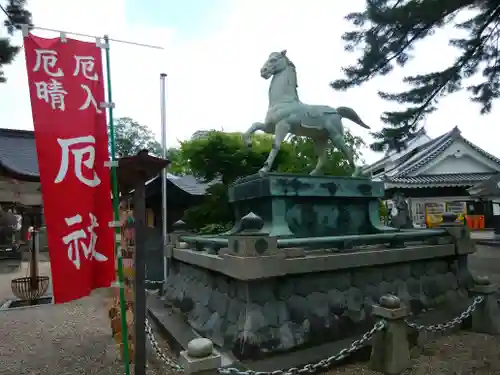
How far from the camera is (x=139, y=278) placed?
354 centimetres

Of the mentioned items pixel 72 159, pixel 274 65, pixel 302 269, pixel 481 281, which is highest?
pixel 274 65

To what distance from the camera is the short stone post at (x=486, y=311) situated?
4.91 meters

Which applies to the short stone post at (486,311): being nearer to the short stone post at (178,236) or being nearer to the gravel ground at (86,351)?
the gravel ground at (86,351)

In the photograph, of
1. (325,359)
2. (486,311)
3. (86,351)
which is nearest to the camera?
(325,359)

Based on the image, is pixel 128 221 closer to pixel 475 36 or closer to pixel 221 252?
pixel 221 252

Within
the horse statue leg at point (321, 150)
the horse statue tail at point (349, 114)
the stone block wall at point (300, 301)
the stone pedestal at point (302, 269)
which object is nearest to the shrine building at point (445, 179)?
the horse statue tail at point (349, 114)

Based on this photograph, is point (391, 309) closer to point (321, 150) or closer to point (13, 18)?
Answer: point (321, 150)

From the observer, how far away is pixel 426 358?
13.6ft

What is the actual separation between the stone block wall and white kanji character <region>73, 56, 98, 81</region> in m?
2.64

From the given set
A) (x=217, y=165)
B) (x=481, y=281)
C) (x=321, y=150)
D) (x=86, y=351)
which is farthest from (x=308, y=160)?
(x=86, y=351)

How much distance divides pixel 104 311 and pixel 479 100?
8.67 m

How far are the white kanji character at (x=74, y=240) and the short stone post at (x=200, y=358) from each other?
4.18 feet

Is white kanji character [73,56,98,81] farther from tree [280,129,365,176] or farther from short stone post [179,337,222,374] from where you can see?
tree [280,129,365,176]

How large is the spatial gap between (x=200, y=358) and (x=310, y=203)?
3626 mm
